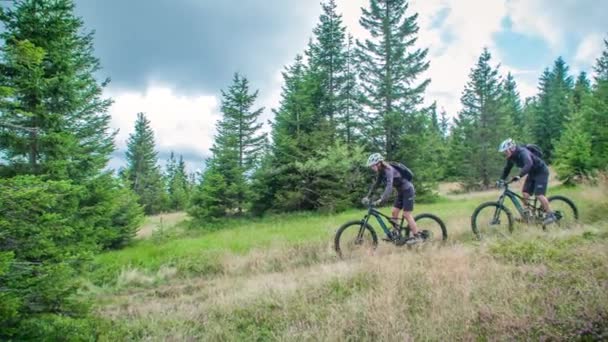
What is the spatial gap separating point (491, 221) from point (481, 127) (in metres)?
28.6

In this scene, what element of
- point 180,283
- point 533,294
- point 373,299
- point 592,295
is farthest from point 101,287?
point 592,295

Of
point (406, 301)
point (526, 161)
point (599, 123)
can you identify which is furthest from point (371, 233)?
point (599, 123)

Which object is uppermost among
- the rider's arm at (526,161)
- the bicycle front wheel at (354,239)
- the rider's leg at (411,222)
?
the rider's arm at (526,161)

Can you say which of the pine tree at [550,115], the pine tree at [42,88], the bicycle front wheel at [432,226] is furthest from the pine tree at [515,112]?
the pine tree at [42,88]

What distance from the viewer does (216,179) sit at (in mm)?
20891

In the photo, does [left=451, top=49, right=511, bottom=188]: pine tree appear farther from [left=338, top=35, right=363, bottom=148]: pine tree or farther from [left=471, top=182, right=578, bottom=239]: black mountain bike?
[left=471, top=182, right=578, bottom=239]: black mountain bike

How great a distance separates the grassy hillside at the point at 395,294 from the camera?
154 inches

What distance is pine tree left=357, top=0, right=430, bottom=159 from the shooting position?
22913mm

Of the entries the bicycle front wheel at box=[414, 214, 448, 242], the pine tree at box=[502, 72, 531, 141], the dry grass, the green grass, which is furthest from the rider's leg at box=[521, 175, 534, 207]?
the pine tree at box=[502, 72, 531, 141]

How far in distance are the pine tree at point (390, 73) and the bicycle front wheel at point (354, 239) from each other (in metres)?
15.3

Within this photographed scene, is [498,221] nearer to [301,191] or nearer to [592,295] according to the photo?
[592,295]

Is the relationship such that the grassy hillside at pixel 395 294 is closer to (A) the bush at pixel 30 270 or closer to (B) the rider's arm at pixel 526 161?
(A) the bush at pixel 30 270

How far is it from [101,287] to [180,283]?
219 centimetres

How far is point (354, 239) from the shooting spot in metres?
8.29
